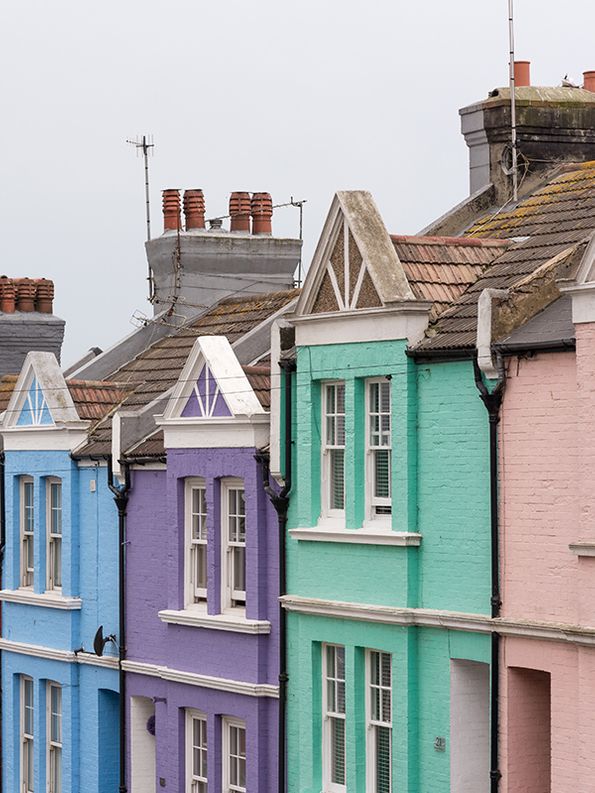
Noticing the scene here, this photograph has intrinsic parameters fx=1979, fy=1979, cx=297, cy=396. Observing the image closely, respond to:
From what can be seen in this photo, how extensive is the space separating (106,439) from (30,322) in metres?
9.45

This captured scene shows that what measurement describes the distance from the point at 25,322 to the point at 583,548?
70.5 ft

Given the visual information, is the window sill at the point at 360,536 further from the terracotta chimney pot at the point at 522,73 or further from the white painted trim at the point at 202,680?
the terracotta chimney pot at the point at 522,73

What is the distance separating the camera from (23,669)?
3388 cm

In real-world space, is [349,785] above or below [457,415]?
below

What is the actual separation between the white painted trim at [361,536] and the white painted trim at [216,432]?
1649 millimetres

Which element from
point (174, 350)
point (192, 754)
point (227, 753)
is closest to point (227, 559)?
point (227, 753)

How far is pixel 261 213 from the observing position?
37812 mm

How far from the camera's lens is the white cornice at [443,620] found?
21641 mm

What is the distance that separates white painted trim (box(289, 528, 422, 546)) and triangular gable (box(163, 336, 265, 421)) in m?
2.17

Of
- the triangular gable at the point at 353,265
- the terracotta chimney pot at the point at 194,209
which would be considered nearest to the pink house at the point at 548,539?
the triangular gable at the point at 353,265

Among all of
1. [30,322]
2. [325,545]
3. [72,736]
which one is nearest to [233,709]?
[325,545]

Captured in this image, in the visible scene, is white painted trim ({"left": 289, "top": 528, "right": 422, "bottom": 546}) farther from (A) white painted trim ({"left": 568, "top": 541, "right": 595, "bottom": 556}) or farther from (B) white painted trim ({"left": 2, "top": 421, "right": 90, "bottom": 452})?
(B) white painted trim ({"left": 2, "top": 421, "right": 90, "bottom": 452})

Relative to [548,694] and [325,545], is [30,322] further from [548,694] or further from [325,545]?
[548,694]

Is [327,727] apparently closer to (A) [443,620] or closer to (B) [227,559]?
(A) [443,620]
